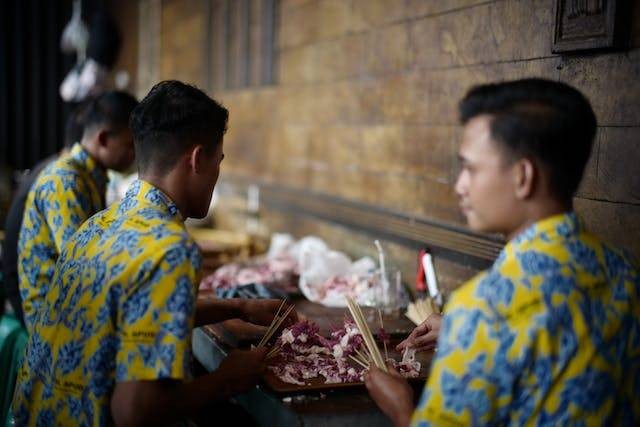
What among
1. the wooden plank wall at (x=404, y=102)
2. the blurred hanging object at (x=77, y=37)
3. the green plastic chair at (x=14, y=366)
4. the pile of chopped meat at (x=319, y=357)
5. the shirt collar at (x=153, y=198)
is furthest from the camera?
the blurred hanging object at (x=77, y=37)

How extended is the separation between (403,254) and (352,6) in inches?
62.7

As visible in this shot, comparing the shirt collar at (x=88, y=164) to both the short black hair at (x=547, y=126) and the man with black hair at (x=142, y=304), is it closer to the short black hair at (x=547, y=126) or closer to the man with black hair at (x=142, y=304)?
the man with black hair at (x=142, y=304)

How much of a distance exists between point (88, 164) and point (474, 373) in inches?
96.3

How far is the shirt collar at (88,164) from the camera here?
3.32 m

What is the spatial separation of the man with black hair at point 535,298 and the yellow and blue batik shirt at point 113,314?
603mm

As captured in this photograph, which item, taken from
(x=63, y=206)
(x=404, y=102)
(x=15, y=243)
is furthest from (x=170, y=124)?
(x=15, y=243)

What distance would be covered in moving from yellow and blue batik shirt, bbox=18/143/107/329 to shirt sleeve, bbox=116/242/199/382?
1582 mm

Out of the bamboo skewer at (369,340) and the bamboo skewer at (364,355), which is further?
the bamboo skewer at (364,355)

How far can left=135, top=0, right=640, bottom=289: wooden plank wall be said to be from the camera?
2.54m

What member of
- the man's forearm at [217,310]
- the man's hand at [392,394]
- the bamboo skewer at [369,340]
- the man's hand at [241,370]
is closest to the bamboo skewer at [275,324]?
the man's forearm at [217,310]

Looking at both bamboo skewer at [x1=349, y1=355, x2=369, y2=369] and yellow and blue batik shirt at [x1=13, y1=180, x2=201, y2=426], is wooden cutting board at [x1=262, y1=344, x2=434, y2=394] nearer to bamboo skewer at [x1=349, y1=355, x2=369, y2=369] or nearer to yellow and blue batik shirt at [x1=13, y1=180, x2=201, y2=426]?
bamboo skewer at [x1=349, y1=355, x2=369, y2=369]

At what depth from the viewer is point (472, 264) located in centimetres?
329

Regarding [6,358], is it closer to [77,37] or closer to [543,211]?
[543,211]

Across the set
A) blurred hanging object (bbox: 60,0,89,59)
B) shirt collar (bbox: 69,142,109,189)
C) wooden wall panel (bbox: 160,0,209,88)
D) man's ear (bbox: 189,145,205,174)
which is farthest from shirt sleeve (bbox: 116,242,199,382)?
blurred hanging object (bbox: 60,0,89,59)
